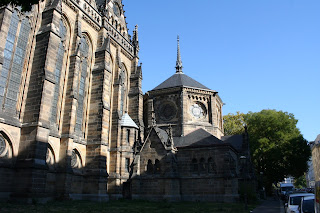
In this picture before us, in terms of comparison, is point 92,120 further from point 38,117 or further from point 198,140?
point 198,140

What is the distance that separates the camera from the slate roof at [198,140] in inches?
1041

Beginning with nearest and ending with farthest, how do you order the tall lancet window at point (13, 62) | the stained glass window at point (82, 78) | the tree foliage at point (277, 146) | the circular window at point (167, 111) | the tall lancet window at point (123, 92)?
the tall lancet window at point (13, 62), the stained glass window at point (82, 78), the tall lancet window at point (123, 92), the circular window at point (167, 111), the tree foliage at point (277, 146)

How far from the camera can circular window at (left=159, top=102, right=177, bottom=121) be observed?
116ft

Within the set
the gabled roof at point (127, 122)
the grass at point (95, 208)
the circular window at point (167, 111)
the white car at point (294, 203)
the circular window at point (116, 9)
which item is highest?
the circular window at point (116, 9)

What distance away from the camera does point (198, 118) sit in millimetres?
35344

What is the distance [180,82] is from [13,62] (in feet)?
76.0

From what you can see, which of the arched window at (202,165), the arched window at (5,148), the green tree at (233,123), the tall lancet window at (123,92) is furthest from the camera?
the green tree at (233,123)

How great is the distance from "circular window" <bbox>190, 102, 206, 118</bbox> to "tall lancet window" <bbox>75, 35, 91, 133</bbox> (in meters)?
15.3

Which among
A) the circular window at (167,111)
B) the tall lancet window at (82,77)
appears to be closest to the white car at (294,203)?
the tall lancet window at (82,77)

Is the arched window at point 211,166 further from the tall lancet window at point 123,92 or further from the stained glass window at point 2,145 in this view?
the stained glass window at point 2,145

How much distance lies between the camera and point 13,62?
712 inches

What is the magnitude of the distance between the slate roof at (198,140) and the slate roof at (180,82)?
837 cm

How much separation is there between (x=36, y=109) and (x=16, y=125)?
158 centimetres

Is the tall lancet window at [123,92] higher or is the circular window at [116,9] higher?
the circular window at [116,9]
